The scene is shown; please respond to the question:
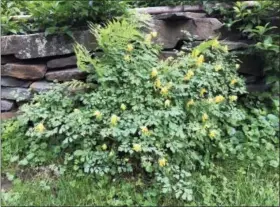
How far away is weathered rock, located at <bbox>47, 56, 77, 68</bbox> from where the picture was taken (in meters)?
3.33

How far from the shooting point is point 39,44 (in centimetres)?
330

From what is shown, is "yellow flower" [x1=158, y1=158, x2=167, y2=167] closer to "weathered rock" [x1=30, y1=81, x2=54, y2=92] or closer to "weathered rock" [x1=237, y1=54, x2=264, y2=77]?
"weathered rock" [x1=30, y1=81, x2=54, y2=92]

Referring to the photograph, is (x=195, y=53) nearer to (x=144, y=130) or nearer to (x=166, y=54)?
(x=166, y=54)

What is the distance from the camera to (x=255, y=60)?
3812 millimetres

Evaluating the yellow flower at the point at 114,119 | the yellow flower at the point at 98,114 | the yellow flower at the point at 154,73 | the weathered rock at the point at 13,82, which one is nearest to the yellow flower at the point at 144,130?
the yellow flower at the point at 114,119

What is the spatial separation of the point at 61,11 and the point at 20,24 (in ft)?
1.47

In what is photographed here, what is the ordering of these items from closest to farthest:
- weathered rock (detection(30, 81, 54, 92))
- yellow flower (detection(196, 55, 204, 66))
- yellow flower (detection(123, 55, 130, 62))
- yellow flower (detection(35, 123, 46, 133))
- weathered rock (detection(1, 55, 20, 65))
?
1. yellow flower (detection(35, 123, 46, 133))
2. yellow flower (detection(123, 55, 130, 62))
3. yellow flower (detection(196, 55, 204, 66))
4. weathered rock (detection(30, 81, 54, 92))
5. weathered rock (detection(1, 55, 20, 65))

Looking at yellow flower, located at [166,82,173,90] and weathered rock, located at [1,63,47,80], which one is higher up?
yellow flower, located at [166,82,173,90]

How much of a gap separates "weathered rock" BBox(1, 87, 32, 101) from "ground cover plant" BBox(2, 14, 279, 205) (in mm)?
130

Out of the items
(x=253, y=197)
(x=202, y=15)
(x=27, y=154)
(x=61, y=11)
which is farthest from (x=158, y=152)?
(x=202, y=15)

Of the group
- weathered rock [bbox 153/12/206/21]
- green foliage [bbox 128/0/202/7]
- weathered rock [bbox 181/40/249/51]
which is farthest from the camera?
green foliage [bbox 128/0/202/7]

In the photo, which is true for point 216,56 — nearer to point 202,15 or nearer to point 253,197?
point 202,15

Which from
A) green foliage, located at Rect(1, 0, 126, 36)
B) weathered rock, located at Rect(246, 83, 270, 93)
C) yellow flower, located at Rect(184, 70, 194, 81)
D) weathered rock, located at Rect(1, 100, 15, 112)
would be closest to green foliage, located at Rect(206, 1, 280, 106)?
weathered rock, located at Rect(246, 83, 270, 93)

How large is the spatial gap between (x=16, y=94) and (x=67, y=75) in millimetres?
455
